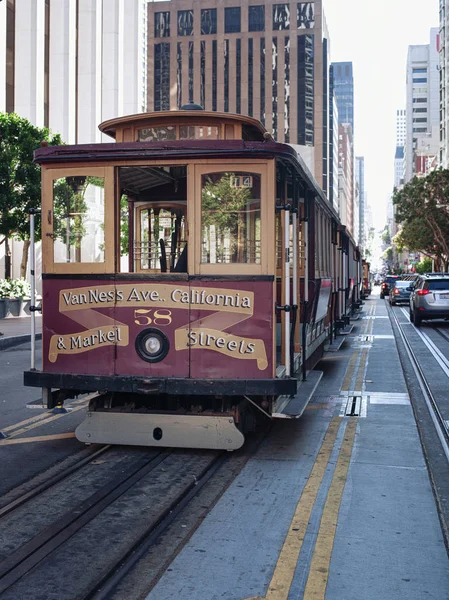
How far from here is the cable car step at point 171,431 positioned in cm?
729

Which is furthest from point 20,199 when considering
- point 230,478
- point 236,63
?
point 236,63

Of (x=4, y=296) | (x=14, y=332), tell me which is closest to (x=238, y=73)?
(x=4, y=296)

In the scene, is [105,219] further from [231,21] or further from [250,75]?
[231,21]

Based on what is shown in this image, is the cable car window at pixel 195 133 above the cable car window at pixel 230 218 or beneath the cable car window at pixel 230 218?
above

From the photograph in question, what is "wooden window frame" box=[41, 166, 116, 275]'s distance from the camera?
737 centimetres

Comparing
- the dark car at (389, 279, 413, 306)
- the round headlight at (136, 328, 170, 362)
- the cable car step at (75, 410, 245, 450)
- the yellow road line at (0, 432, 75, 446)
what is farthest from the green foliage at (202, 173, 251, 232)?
the dark car at (389, 279, 413, 306)

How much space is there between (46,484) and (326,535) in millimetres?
2469

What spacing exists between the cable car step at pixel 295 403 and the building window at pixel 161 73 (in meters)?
113

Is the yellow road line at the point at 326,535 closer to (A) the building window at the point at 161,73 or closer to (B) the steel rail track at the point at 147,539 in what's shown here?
(B) the steel rail track at the point at 147,539

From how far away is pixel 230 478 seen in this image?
264 inches

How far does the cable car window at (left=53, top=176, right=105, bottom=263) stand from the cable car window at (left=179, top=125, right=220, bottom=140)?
96cm

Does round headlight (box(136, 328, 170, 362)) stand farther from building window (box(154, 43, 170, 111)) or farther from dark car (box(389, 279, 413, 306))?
building window (box(154, 43, 170, 111))

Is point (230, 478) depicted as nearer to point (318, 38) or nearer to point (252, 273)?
point (252, 273)

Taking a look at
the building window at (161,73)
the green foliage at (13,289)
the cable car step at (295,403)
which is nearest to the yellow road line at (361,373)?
the cable car step at (295,403)
